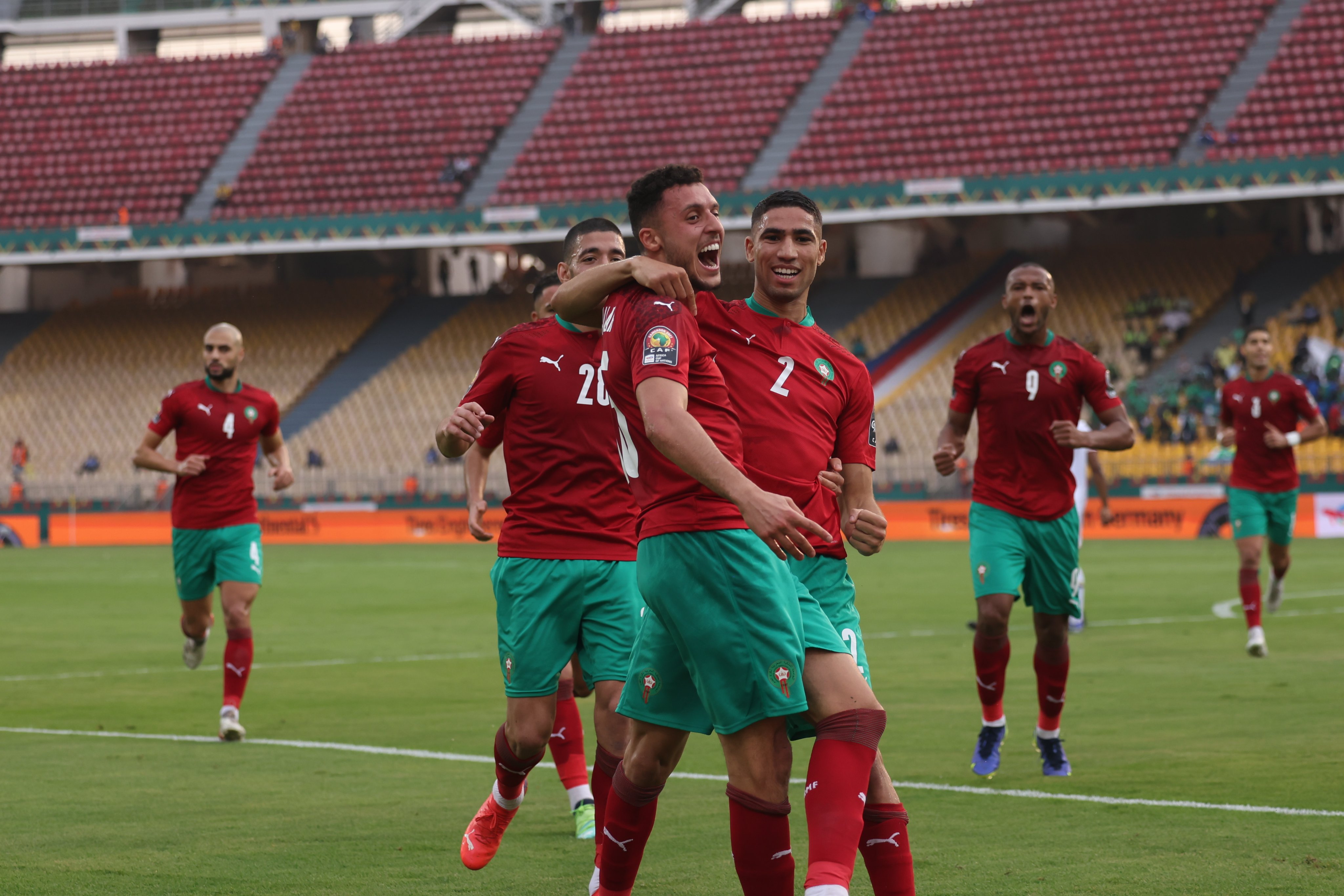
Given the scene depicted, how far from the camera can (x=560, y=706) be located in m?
7.28

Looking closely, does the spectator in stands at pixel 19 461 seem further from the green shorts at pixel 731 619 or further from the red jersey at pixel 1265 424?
the green shorts at pixel 731 619

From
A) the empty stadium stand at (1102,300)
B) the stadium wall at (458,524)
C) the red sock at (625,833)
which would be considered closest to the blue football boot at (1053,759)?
the red sock at (625,833)

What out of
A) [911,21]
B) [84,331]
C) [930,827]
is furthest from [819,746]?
[84,331]

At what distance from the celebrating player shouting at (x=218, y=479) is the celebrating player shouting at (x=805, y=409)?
6169mm

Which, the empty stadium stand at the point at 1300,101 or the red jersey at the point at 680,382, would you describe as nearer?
the red jersey at the point at 680,382

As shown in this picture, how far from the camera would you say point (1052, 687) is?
8.30 metres

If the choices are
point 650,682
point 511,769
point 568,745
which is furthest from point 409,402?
point 650,682

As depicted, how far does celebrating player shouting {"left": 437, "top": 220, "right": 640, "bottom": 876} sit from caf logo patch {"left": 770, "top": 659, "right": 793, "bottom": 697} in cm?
196

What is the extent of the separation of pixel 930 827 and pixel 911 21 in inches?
1479

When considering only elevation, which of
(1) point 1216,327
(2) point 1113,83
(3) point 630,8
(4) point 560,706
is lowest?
(4) point 560,706

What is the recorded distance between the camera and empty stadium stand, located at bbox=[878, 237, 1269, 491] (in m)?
35.5

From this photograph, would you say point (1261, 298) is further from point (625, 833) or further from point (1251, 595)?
point (625, 833)

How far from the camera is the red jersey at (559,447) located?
260 inches

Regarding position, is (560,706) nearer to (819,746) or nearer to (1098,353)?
(819,746)
